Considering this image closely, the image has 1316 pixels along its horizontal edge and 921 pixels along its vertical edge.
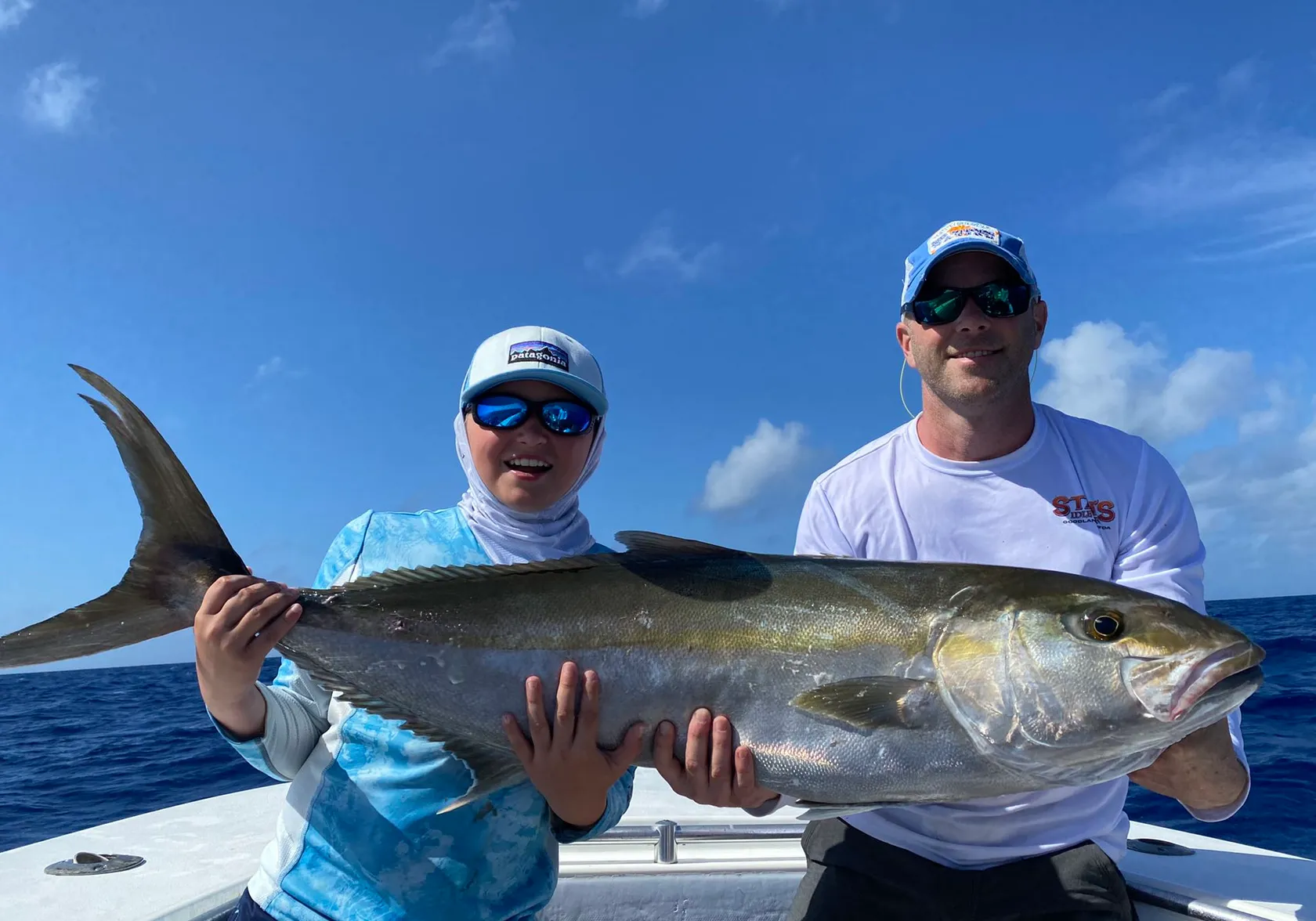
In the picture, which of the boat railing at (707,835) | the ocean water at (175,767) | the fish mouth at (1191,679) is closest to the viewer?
the fish mouth at (1191,679)

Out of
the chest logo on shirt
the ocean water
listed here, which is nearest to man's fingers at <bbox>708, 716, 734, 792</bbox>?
the chest logo on shirt

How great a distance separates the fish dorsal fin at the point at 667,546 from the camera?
8.38ft

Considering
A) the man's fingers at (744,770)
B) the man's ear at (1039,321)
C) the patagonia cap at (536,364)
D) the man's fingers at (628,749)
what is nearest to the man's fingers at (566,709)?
the man's fingers at (628,749)

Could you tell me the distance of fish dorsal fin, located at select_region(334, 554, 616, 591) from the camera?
250cm

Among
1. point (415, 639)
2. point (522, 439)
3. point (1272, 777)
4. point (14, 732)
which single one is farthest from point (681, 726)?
point (14, 732)

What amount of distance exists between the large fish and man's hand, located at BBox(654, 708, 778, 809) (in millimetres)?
37

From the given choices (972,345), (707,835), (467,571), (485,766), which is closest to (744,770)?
(485,766)

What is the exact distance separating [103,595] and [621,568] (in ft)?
4.93

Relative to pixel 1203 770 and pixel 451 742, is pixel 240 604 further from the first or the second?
pixel 1203 770

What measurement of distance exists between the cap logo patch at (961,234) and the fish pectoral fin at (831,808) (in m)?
1.99

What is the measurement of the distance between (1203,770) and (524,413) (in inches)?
92.8

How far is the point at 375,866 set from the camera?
2.29 m

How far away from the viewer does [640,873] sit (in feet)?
12.6

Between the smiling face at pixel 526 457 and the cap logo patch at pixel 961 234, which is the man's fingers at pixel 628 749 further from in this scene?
the cap logo patch at pixel 961 234
